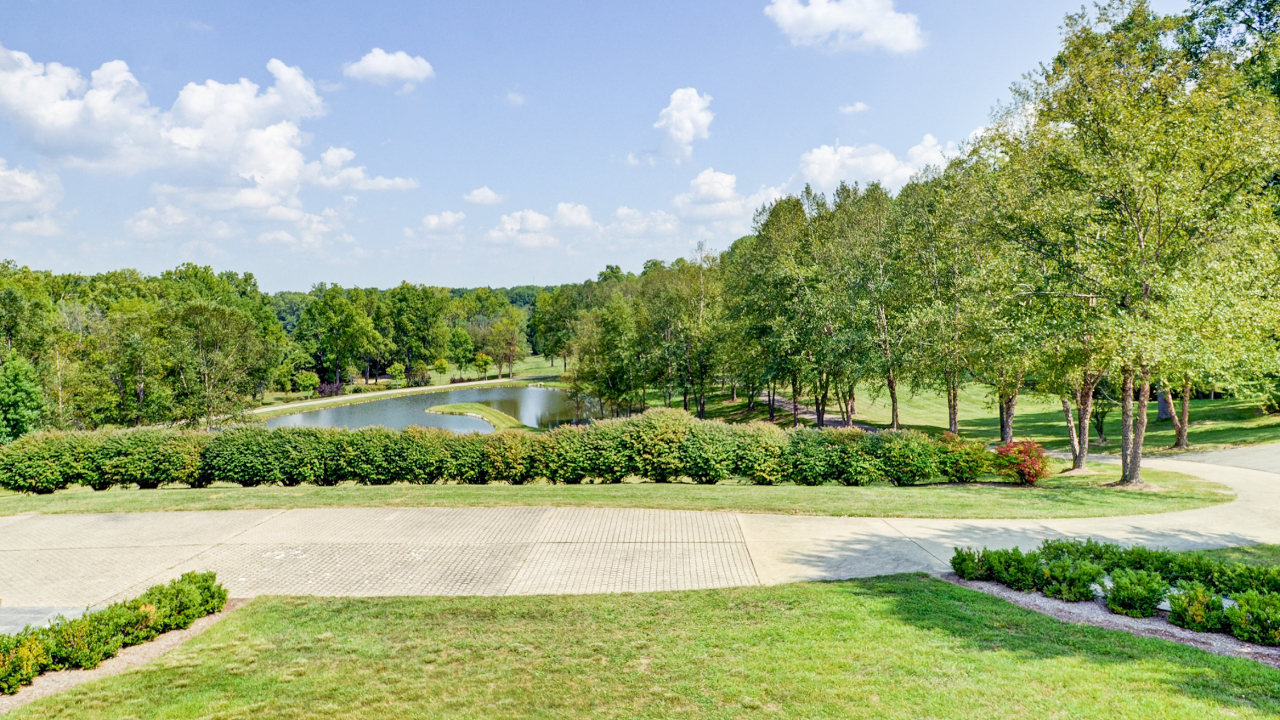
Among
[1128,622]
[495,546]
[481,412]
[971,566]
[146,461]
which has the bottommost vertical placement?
[481,412]

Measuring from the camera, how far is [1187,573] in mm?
7895

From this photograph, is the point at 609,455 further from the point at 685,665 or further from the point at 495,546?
the point at 685,665

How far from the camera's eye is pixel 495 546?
10.6 meters

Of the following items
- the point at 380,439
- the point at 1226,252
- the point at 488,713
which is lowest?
the point at 488,713

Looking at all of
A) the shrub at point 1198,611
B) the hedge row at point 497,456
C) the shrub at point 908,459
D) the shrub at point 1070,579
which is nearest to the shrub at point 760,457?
the hedge row at point 497,456

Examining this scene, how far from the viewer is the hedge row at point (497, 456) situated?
15656 millimetres

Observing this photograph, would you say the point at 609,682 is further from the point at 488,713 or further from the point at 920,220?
the point at 920,220

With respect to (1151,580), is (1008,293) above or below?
above

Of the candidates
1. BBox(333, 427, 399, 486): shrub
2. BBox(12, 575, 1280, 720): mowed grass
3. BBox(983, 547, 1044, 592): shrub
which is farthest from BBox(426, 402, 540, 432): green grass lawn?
BBox(983, 547, 1044, 592): shrub

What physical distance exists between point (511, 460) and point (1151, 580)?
12.6 m

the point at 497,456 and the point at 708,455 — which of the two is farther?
the point at 497,456

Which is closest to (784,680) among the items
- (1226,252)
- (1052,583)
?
(1052,583)

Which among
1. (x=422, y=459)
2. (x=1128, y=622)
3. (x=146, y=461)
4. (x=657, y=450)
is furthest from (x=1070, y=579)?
(x=146, y=461)

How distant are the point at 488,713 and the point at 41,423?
3714 centimetres
